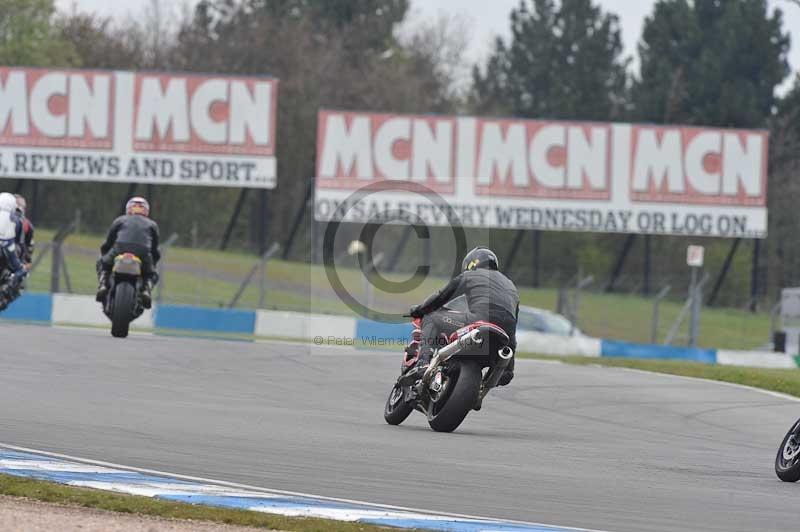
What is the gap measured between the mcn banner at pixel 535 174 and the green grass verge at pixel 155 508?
3634cm

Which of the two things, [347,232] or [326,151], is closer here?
[326,151]

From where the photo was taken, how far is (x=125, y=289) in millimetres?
19422

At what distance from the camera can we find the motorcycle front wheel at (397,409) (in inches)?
517

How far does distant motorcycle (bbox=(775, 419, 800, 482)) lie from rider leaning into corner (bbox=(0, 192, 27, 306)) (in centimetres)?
1241

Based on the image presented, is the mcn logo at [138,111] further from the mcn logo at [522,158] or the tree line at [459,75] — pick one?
the tree line at [459,75]

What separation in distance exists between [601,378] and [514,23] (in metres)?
72.0

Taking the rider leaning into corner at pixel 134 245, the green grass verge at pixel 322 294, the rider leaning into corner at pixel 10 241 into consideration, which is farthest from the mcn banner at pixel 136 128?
the rider leaning into corner at pixel 134 245

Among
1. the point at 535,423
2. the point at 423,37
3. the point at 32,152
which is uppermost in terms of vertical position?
the point at 423,37

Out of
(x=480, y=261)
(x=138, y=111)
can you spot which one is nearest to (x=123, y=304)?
(x=480, y=261)

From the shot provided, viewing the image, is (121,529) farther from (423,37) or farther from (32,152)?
(423,37)

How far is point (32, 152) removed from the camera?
43.5 metres

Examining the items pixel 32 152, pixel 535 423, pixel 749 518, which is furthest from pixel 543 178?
pixel 749 518

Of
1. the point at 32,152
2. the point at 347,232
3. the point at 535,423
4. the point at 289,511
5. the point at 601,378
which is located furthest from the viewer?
the point at 347,232

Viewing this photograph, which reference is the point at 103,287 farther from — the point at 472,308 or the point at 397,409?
the point at 472,308
